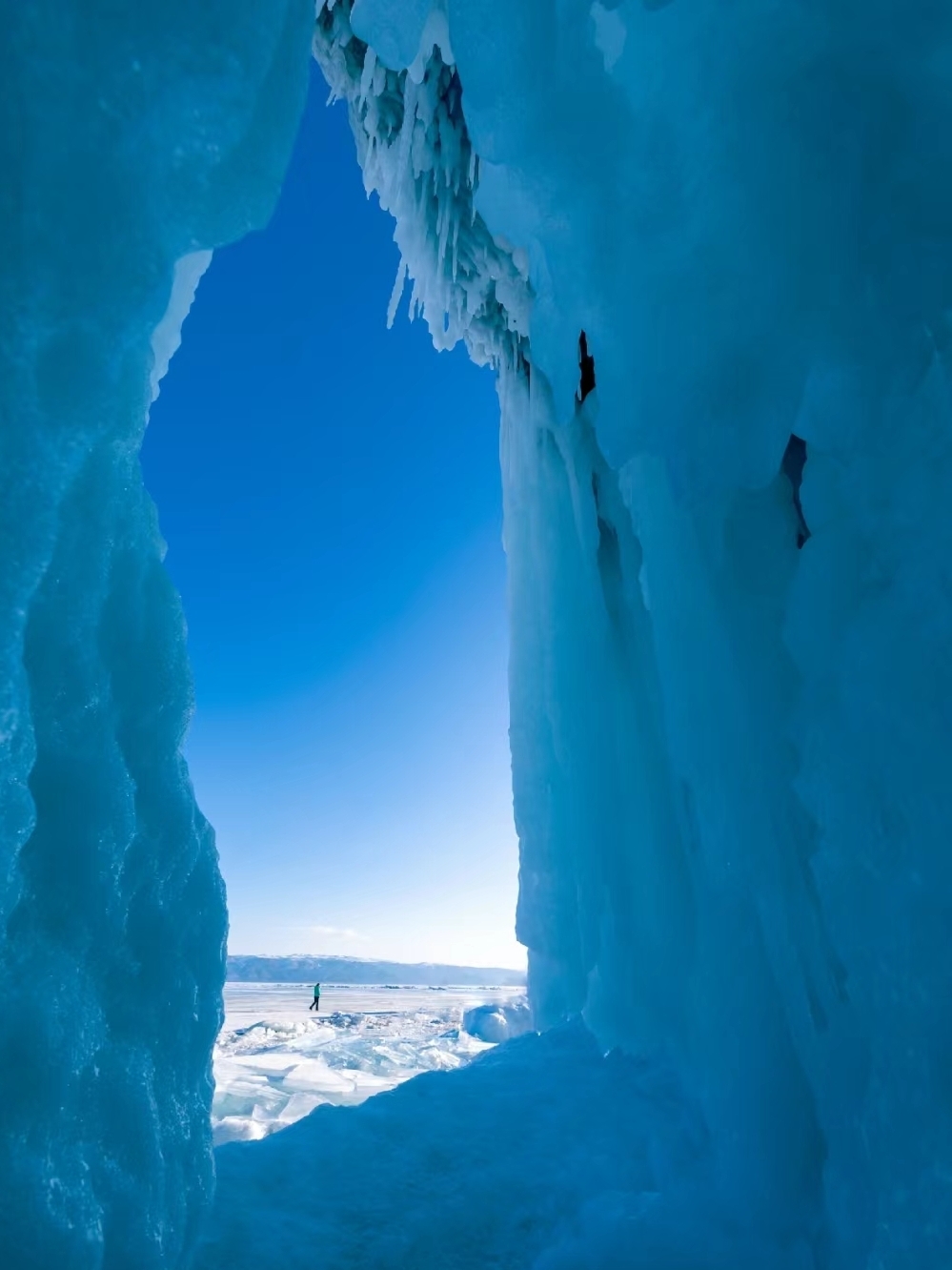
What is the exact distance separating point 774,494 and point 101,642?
286 centimetres

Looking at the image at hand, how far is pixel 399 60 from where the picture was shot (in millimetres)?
Answer: 3266

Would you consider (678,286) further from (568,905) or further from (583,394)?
(568,905)

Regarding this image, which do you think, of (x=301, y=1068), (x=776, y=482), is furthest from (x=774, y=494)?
(x=301, y=1068)

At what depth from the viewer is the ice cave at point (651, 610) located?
6.28 ft

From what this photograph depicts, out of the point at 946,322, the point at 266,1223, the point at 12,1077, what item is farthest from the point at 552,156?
the point at 266,1223

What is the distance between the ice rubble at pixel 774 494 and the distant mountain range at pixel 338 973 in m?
64.2

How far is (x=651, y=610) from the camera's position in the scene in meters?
3.71

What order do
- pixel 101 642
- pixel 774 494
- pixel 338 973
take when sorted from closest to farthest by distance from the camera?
pixel 101 642 → pixel 774 494 → pixel 338 973

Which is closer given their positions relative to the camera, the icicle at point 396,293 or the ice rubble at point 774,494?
the ice rubble at point 774,494

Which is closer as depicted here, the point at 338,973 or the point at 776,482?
the point at 776,482

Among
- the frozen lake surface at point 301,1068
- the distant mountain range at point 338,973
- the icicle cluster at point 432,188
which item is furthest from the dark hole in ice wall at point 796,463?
the distant mountain range at point 338,973

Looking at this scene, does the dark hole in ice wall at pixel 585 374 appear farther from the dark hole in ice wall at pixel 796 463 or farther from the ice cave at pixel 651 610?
the dark hole in ice wall at pixel 796 463

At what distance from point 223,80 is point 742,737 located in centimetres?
281

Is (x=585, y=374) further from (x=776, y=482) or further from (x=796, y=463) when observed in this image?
(x=776, y=482)
